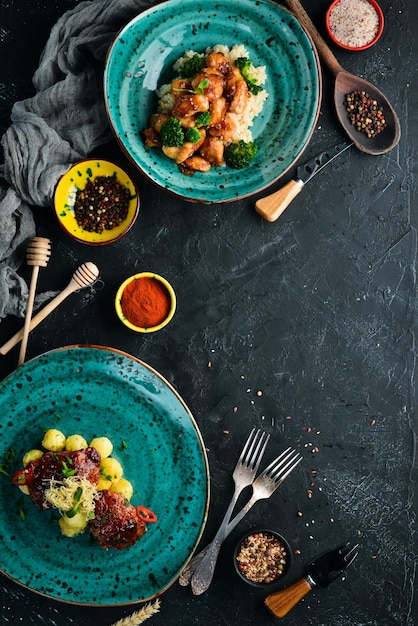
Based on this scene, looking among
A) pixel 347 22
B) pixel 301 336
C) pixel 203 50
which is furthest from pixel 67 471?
pixel 347 22

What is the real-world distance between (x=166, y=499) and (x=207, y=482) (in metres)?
0.25

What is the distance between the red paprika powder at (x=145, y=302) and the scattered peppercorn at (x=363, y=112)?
4.90 ft

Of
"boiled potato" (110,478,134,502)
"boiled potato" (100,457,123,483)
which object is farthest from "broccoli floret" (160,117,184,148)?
"boiled potato" (110,478,134,502)

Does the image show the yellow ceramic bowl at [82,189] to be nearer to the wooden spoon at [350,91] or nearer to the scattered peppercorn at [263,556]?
the wooden spoon at [350,91]

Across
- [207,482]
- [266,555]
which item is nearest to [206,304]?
[207,482]

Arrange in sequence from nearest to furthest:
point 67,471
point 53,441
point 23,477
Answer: point 67,471
point 23,477
point 53,441

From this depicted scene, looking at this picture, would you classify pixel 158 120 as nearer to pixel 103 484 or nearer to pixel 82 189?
pixel 82 189

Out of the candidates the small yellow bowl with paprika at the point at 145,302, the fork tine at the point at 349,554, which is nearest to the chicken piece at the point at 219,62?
the small yellow bowl with paprika at the point at 145,302

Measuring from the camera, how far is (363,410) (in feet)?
12.9

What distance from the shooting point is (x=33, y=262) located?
12.1 feet

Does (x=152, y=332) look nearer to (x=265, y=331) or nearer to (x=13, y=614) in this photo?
(x=265, y=331)

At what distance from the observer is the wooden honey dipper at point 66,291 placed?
12.1 feet

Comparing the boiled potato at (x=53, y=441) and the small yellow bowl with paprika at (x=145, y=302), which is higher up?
the small yellow bowl with paprika at (x=145, y=302)

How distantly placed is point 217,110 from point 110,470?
199cm
